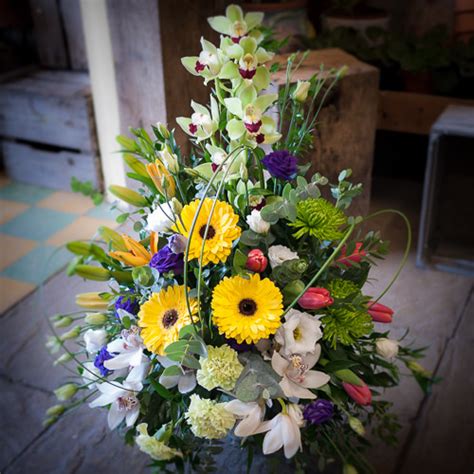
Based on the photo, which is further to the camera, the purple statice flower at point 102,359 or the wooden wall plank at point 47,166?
the wooden wall plank at point 47,166

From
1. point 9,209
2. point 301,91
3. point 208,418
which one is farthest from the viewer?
point 9,209

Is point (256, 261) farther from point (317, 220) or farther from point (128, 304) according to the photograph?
point (128, 304)

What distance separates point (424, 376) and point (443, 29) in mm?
2056

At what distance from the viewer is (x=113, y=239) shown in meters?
0.92

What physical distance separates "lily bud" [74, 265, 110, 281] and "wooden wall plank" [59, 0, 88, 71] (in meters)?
2.05

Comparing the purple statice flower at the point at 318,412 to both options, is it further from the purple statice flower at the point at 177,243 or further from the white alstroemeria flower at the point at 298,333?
the purple statice flower at the point at 177,243

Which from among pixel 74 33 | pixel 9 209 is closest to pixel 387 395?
pixel 9 209

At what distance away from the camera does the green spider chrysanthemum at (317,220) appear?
88 centimetres

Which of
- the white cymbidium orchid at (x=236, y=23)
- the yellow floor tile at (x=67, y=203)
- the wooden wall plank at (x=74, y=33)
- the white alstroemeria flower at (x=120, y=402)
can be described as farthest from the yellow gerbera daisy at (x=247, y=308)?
the wooden wall plank at (x=74, y=33)

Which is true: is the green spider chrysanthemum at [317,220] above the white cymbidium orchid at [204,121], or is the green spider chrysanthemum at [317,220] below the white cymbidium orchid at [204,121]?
below

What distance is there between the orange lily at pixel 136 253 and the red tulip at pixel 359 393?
0.35m

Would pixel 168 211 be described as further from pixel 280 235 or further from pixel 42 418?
pixel 42 418

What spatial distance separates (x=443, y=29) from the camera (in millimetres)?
2717

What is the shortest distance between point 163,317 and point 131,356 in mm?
87
